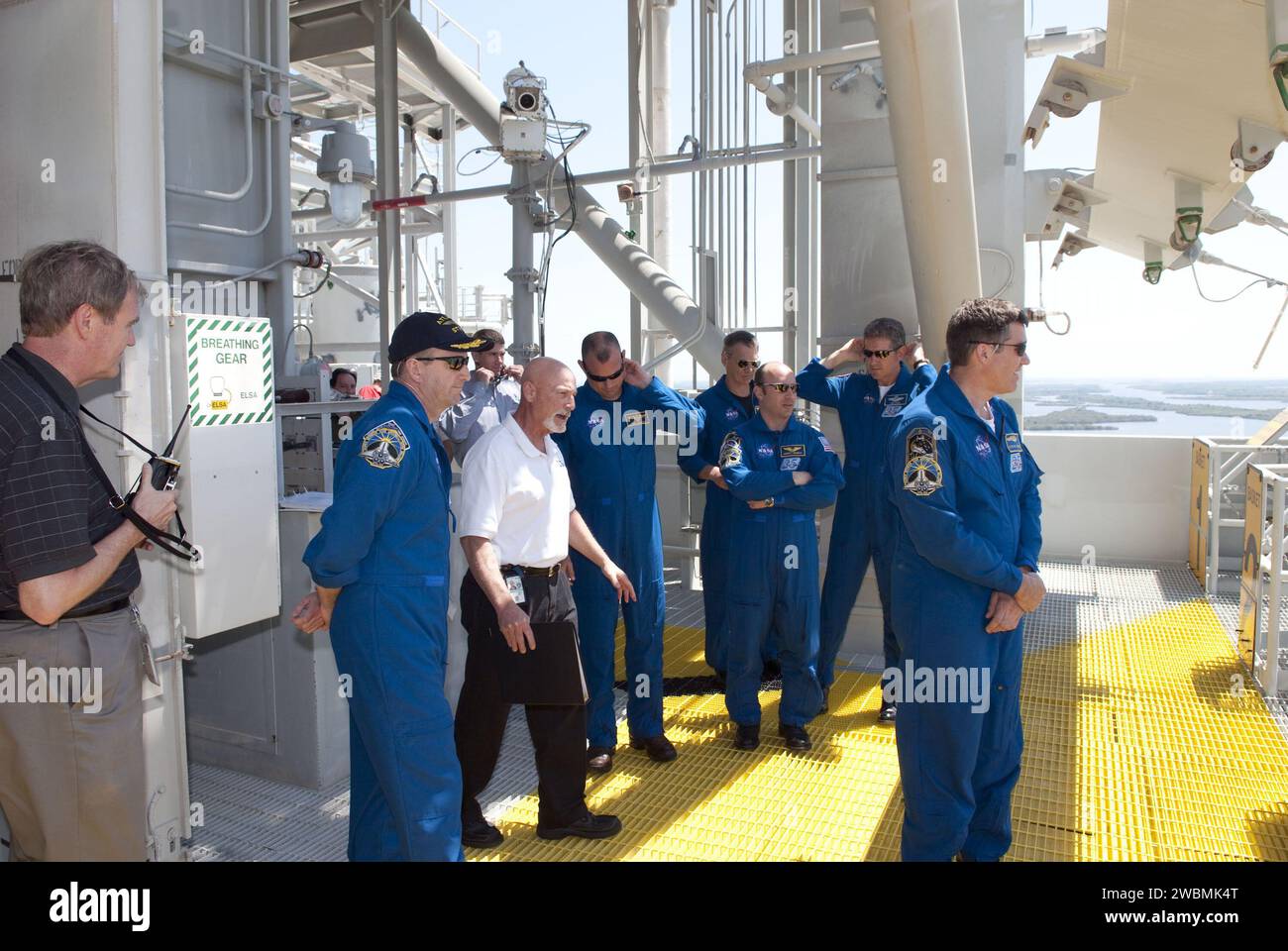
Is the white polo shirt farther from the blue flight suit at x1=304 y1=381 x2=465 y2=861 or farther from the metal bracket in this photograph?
the metal bracket

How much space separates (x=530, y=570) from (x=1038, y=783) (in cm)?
228

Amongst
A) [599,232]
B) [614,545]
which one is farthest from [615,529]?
[599,232]

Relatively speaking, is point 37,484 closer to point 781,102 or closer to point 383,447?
point 383,447

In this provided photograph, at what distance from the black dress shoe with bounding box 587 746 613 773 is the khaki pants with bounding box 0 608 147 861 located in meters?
1.95

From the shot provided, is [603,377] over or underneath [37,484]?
over

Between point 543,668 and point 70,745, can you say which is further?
point 543,668

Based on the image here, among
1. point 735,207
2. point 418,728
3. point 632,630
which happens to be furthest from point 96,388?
point 735,207

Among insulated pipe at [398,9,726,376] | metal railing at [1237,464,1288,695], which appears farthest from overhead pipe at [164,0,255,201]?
metal railing at [1237,464,1288,695]

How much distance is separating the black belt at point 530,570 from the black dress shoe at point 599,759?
3.72ft

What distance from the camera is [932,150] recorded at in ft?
12.3

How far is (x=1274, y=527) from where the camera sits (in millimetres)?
4684

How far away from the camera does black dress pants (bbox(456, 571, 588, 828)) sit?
3.08 metres

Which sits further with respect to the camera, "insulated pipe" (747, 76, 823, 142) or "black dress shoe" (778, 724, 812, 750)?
"insulated pipe" (747, 76, 823, 142)
